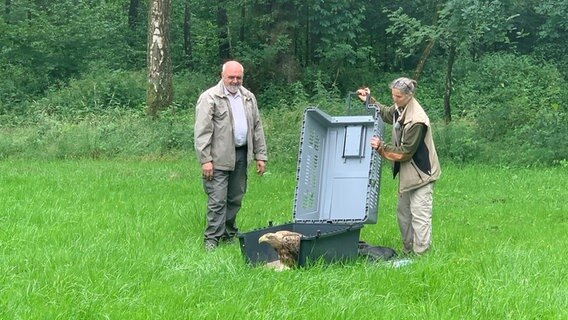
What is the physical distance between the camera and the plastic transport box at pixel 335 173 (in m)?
6.27

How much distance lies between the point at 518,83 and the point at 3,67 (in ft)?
56.1

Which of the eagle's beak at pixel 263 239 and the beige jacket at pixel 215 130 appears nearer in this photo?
the eagle's beak at pixel 263 239

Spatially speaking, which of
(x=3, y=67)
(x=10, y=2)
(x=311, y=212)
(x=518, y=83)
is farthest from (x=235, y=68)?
(x=10, y=2)

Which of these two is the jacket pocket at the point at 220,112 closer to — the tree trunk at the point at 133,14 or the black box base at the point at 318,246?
the black box base at the point at 318,246

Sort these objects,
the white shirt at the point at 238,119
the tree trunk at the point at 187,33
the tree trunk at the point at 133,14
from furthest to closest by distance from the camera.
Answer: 1. the tree trunk at the point at 133,14
2. the tree trunk at the point at 187,33
3. the white shirt at the point at 238,119

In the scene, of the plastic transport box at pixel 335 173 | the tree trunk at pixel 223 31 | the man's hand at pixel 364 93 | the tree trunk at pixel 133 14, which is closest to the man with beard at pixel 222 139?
the plastic transport box at pixel 335 173

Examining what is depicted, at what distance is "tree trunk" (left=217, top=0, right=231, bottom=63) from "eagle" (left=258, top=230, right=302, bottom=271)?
21.3 metres

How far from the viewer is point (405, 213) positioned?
20.5 feet

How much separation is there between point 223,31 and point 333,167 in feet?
68.8

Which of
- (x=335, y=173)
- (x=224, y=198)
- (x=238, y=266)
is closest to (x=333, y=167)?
(x=335, y=173)

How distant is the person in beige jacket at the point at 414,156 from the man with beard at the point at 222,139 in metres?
1.39

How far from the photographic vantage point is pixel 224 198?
6699mm

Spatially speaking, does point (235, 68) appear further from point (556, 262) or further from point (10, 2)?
point (10, 2)

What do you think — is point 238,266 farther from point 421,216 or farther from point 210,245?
point 421,216
